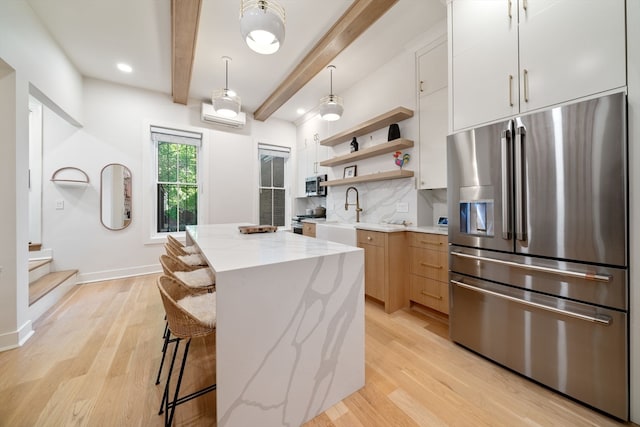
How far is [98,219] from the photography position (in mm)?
3562

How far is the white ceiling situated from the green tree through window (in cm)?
103

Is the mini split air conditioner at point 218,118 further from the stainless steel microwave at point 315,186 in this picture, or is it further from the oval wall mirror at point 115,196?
the stainless steel microwave at point 315,186

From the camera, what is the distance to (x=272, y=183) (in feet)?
17.2

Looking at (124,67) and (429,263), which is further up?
(124,67)

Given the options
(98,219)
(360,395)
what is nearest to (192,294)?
(360,395)

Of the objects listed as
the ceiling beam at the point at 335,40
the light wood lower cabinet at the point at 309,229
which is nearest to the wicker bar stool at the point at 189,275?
the light wood lower cabinet at the point at 309,229

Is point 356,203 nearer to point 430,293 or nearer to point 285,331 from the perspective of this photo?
point 430,293

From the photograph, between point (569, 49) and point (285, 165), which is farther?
point (285, 165)

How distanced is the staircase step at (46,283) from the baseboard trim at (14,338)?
390 millimetres

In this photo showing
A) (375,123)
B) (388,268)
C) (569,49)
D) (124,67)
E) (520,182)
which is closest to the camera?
(569,49)

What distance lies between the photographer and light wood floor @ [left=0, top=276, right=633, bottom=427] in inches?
50.4

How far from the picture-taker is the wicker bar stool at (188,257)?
203cm

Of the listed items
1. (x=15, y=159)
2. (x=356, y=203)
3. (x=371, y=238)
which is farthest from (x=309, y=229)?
(x=15, y=159)

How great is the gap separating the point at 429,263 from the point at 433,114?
1.63 metres
